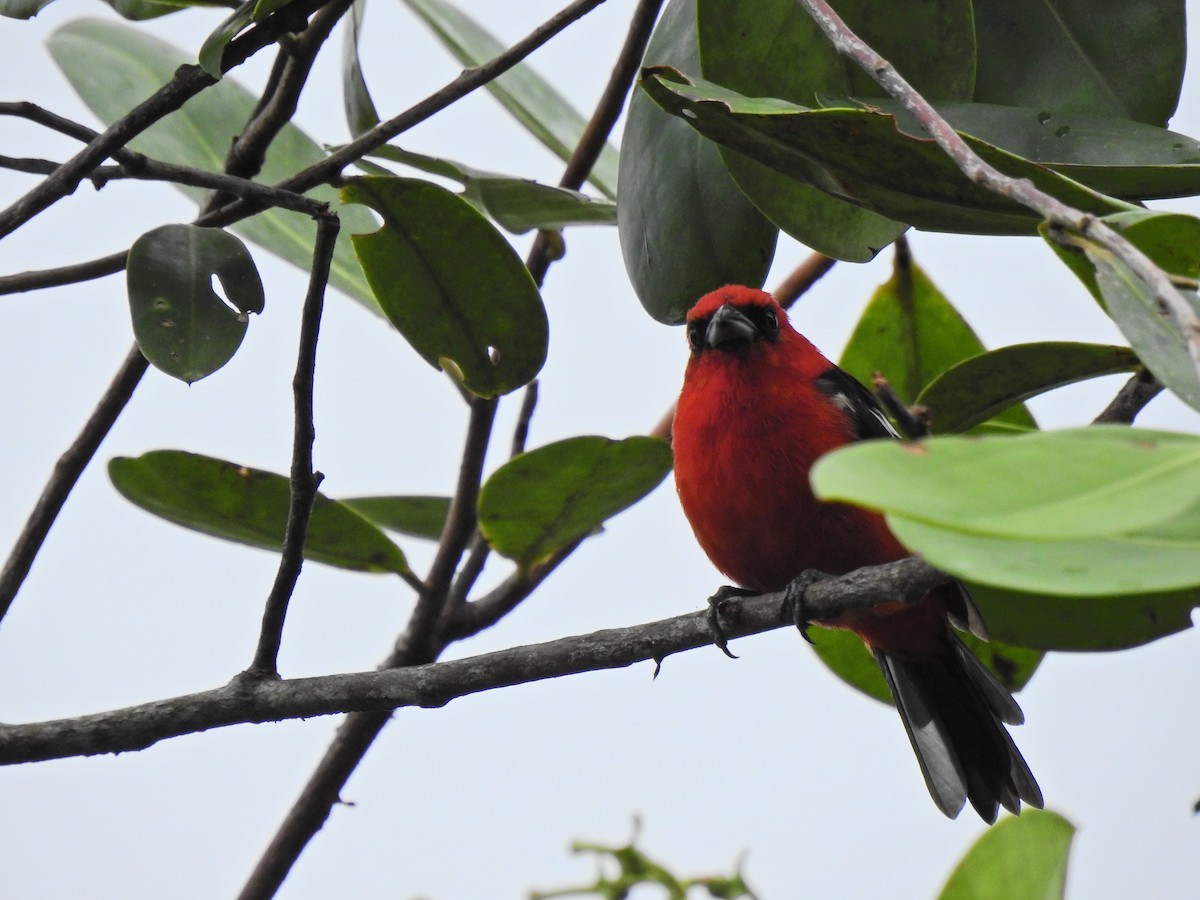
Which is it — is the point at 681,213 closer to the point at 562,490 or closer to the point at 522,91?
the point at 562,490

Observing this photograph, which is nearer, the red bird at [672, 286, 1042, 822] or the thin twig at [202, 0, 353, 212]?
the thin twig at [202, 0, 353, 212]

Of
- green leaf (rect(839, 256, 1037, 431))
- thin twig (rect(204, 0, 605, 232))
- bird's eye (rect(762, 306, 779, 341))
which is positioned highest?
bird's eye (rect(762, 306, 779, 341))

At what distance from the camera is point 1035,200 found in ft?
3.76

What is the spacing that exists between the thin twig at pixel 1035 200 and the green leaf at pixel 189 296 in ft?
3.27

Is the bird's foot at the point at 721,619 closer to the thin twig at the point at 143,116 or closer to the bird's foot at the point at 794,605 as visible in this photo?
the bird's foot at the point at 794,605

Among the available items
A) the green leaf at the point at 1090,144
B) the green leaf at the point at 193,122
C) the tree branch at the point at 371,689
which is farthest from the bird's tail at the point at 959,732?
the green leaf at the point at 193,122

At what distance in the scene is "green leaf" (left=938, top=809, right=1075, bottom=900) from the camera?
1.90 metres

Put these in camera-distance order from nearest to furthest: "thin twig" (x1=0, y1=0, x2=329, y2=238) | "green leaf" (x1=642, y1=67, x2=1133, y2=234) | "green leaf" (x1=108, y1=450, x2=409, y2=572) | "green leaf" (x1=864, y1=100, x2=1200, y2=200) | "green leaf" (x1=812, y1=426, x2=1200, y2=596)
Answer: "green leaf" (x1=812, y1=426, x2=1200, y2=596), "green leaf" (x1=642, y1=67, x2=1133, y2=234), "green leaf" (x1=864, y1=100, x2=1200, y2=200), "thin twig" (x1=0, y1=0, x2=329, y2=238), "green leaf" (x1=108, y1=450, x2=409, y2=572)

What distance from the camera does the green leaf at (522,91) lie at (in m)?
2.84

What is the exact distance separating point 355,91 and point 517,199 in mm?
439

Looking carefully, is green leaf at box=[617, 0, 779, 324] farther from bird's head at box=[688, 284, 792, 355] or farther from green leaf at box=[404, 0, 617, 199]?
bird's head at box=[688, 284, 792, 355]

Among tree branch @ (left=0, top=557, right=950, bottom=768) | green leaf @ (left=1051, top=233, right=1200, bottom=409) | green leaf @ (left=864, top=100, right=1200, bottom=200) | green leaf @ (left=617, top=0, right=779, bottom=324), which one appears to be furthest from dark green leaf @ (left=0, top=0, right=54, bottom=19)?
green leaf @ (left=1051, top=233, right=1200, bottom=409)

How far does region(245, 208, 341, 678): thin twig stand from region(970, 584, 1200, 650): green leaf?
3.76 feet

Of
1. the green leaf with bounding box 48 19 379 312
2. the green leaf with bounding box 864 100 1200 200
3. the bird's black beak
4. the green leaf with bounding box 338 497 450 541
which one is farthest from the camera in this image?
the bird's black beak
